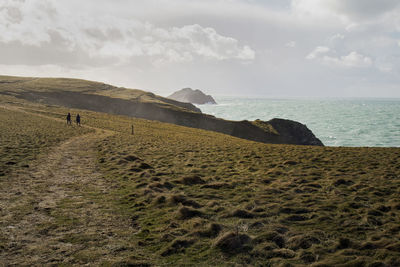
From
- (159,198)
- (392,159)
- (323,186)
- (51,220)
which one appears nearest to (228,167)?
(323,186)

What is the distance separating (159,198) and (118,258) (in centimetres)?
544

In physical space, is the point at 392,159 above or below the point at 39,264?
above

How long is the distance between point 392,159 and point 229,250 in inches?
894

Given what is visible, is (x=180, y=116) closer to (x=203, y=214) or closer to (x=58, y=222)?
(x=203, y=214)

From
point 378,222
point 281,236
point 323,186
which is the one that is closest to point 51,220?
point 281,236

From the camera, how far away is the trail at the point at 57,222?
324 inches

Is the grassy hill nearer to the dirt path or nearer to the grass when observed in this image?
the dirt path

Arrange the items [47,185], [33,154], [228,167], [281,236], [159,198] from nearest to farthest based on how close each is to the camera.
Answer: [281,236] → [159,198] → [47,185] → [228,167] → [33,154]

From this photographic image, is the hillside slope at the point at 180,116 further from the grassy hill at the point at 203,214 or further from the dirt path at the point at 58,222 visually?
the dirt path at the point at 58,222

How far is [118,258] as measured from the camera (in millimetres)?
8109

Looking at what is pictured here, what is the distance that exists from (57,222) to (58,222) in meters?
0.04

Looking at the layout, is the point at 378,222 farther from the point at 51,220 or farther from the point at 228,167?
the point at 51,220

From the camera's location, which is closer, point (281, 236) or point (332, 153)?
point (281, 236)

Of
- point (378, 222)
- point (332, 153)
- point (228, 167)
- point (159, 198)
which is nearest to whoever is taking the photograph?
point (378, 222)
